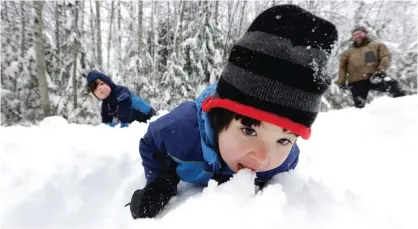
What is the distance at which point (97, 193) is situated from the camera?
190cm

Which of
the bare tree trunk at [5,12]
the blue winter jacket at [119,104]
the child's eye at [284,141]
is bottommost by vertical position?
the bare tree trunk at [5,12]

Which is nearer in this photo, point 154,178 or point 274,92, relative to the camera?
point 274,92

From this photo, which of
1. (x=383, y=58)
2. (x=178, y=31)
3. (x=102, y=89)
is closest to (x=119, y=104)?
(x=102, y=89)

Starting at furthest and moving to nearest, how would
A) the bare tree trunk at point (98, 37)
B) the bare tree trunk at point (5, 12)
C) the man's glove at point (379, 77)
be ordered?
the bare tree trunk at point (98, 37) → the bare tree trunk at point (5, 12) → the man's glove at point (379, 77)

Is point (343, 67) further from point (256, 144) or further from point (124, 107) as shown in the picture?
point (256, 144)

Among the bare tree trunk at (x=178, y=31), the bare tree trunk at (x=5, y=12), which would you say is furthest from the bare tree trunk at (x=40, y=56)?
the bare tree trunk at (x=178, y=31)

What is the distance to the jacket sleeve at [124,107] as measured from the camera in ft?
15.9

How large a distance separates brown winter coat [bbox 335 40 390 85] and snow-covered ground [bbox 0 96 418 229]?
286cm

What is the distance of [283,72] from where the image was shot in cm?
121

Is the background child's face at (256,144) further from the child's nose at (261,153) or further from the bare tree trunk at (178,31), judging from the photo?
the bare tree trunk at (178,31)

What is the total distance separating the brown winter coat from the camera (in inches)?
216

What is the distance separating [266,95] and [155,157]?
778 mm

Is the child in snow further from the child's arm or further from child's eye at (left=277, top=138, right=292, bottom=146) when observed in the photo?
child's eye at (left=277, top=138, right=292, bottom=146)

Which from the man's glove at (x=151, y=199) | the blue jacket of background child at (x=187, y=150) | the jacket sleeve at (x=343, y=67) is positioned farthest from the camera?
the jacket sleeve at (x=343, y=67)
